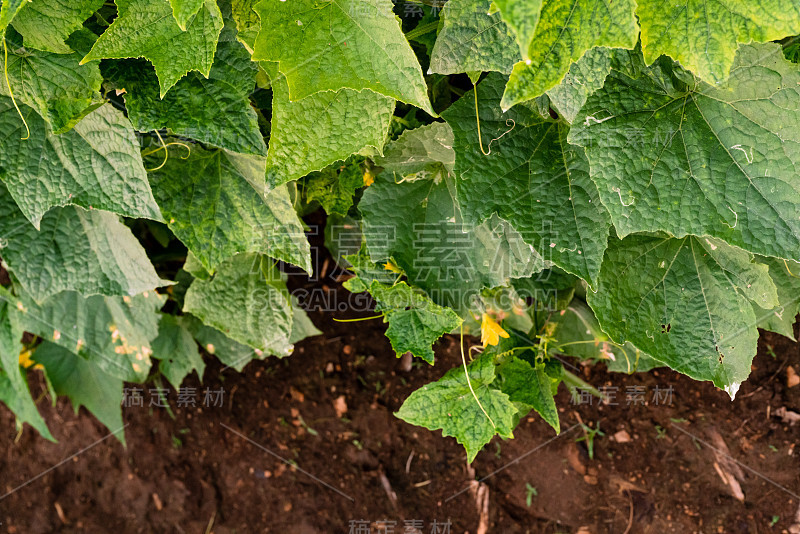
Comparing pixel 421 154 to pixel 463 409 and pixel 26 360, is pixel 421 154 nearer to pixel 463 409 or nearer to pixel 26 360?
pixel 463 409

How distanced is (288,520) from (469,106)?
1.56 m

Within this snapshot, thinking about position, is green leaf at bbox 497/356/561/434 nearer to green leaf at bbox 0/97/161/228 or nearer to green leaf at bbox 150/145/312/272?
green leaf at bbox 150/145/312/272

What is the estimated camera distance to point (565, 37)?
2.39 feet

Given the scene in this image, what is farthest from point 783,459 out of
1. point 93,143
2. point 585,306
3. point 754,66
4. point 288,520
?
point 93,143

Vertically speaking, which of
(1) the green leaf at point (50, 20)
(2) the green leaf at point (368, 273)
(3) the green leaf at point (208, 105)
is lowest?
(2) the green leaf at point (368, 273)

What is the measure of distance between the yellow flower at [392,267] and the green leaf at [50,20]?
2.20 feet

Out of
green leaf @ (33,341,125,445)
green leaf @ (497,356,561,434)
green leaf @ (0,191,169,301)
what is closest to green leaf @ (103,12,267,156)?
green leaf @ (0,191,169,301)

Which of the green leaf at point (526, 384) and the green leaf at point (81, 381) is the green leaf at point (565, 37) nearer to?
the green leaf at point (526, 384)

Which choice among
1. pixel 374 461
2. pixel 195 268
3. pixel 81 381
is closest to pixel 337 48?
pixel 195 268

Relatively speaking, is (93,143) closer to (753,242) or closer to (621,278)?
(621,278)

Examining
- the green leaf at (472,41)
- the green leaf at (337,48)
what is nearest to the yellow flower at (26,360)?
the green leaf at (337,48)

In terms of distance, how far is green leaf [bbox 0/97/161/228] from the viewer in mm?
1088

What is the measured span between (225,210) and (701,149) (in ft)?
2.78

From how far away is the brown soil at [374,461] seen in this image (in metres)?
1.67
